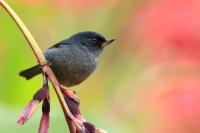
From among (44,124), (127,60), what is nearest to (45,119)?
(44,124)

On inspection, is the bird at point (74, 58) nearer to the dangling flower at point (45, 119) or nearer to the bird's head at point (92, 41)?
the bird's head at point (92, 41)

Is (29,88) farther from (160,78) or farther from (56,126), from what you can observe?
(160,78)

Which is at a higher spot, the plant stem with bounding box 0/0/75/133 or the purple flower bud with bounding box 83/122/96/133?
the plant stem with bounding box 0/0/75/133

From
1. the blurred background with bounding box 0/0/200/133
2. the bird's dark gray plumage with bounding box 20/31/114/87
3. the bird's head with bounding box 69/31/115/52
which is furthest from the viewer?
the blurred background with bounding box 0/0/200/133

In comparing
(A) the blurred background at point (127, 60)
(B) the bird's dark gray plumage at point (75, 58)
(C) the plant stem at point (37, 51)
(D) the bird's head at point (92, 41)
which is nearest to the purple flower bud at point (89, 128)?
(C) the plant stem at point (37, 51)

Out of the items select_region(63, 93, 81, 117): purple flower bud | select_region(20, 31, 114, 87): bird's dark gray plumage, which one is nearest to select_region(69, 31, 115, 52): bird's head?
select_region(20, 31, 114, 87): bird's dark gray plumage

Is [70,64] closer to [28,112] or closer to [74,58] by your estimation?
[74,58]

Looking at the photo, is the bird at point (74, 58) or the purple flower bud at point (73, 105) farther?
the bird at point (74, 58)

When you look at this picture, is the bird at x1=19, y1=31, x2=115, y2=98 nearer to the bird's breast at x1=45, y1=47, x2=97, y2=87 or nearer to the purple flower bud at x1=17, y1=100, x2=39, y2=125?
the bird's breast at x1=45, y1=47, x2=97, y2=87
